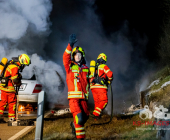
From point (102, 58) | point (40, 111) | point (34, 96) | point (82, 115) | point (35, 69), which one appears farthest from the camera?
point (35, 69)

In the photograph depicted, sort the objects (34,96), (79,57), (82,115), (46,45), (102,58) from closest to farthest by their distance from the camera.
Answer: (82,115) < (79,57) < (102,58) < (34,96) < (46,45)

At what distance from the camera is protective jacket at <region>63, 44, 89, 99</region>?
3662mm

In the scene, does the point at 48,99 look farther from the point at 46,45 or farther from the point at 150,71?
the point at 150,71

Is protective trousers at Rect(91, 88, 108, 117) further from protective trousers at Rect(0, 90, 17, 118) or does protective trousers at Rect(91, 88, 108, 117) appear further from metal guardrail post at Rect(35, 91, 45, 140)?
metal guardrail post at Rect(35, 91, 45, 140)

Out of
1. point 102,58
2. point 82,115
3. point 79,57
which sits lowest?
point 82,115

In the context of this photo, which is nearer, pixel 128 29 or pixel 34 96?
pixel 34 96

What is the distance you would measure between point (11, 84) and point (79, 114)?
2.66m

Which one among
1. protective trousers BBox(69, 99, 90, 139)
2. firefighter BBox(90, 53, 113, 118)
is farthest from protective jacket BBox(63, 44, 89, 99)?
firefighter BBox(90, 53, 113, 118)

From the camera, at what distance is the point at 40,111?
261 cm

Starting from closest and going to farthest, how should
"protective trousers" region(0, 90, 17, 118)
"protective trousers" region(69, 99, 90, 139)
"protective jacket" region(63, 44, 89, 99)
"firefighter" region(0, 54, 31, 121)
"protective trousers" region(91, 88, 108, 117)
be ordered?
"protective trousers" region(69, 99, 90, 139) → "protective jacket" region(63, 44, 89, 99) → "firefighter" region(0, 54, 31, 121) → "protective trousers" region(0, 90, 17, 118) → "protective trousers" region(91, 88, 108, 117)

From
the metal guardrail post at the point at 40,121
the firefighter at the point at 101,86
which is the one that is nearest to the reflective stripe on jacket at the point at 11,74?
the firefighter at the point at 101,86

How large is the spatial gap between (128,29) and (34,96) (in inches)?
195

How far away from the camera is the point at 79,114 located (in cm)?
352

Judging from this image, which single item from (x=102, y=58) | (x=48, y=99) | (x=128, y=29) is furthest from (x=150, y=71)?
(x=48, y=99)
